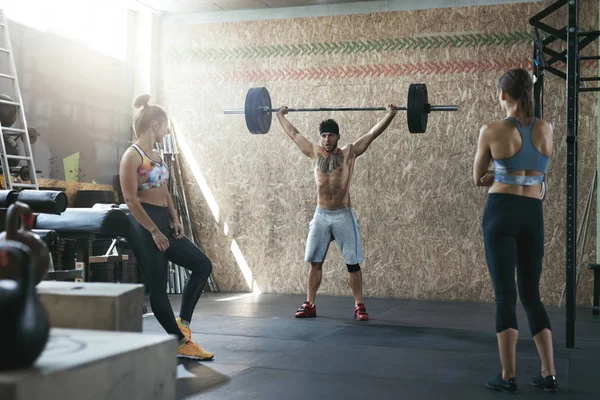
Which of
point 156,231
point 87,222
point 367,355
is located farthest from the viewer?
point 87,222

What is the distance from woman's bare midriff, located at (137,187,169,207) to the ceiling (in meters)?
4.01

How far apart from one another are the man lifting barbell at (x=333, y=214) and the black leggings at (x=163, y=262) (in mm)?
1782

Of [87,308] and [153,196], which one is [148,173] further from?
[87,308]

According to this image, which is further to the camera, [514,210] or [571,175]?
[571,175]

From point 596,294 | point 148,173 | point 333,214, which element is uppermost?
point 148,173

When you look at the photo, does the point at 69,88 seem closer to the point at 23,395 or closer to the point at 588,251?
the point at 588,251

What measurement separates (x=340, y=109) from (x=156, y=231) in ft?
6.95

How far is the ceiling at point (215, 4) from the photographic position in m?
6.74

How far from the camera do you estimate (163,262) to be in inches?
127

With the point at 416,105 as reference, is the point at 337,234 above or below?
below

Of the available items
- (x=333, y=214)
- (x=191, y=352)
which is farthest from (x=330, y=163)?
(x=191, y=352)

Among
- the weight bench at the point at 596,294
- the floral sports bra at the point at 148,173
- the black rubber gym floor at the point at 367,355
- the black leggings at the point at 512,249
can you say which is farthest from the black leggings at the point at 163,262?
the weight bench at the point at 596,294

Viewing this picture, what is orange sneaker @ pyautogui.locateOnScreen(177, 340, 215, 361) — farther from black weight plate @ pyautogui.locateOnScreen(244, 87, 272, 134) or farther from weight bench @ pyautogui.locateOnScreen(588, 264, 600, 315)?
weight bench @ pyautogui.locateOnScreen(588, 264, 600, 315)

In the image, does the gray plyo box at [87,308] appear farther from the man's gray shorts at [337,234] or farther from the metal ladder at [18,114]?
the metal ladder at [18,114]
